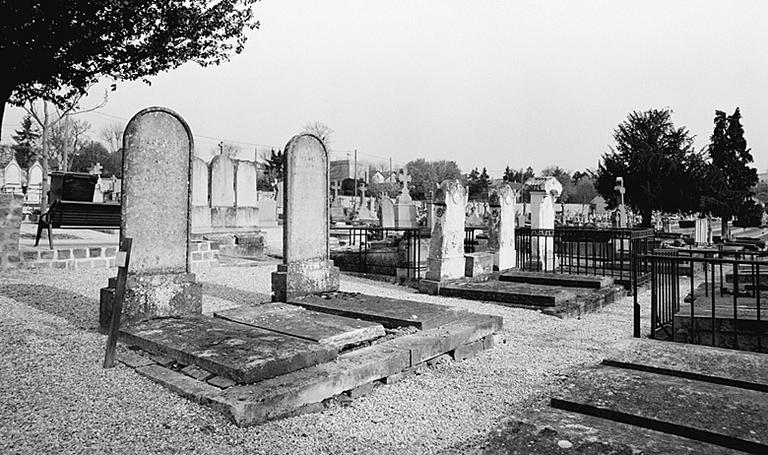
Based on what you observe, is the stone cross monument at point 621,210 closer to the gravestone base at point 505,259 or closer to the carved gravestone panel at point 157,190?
the gravestone base at point 505,259

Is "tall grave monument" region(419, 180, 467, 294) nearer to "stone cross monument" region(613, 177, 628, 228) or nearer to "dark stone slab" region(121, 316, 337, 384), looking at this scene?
"dark stone slab" region(121, 316, 337, 384)

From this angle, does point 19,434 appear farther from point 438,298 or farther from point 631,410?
point 438,298

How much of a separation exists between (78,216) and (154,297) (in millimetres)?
6099

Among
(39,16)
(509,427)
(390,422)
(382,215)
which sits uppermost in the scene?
(39,16)

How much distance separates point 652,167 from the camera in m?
28.1

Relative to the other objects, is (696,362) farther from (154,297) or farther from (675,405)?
(154,297)

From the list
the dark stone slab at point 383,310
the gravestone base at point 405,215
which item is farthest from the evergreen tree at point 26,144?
the dark stone slab at point 383,310

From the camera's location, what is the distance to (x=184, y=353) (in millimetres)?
3986

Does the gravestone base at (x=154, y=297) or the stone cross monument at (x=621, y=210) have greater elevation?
the stone cross monument at (x=621, y=210)

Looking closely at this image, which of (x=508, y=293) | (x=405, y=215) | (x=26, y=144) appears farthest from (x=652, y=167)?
(x=26, y=144)

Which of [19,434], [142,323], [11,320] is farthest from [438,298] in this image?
[19,434]

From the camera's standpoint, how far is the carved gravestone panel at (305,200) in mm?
6578

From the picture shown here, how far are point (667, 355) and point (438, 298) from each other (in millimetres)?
5255

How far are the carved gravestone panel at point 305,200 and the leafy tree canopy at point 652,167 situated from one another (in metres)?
25.8
